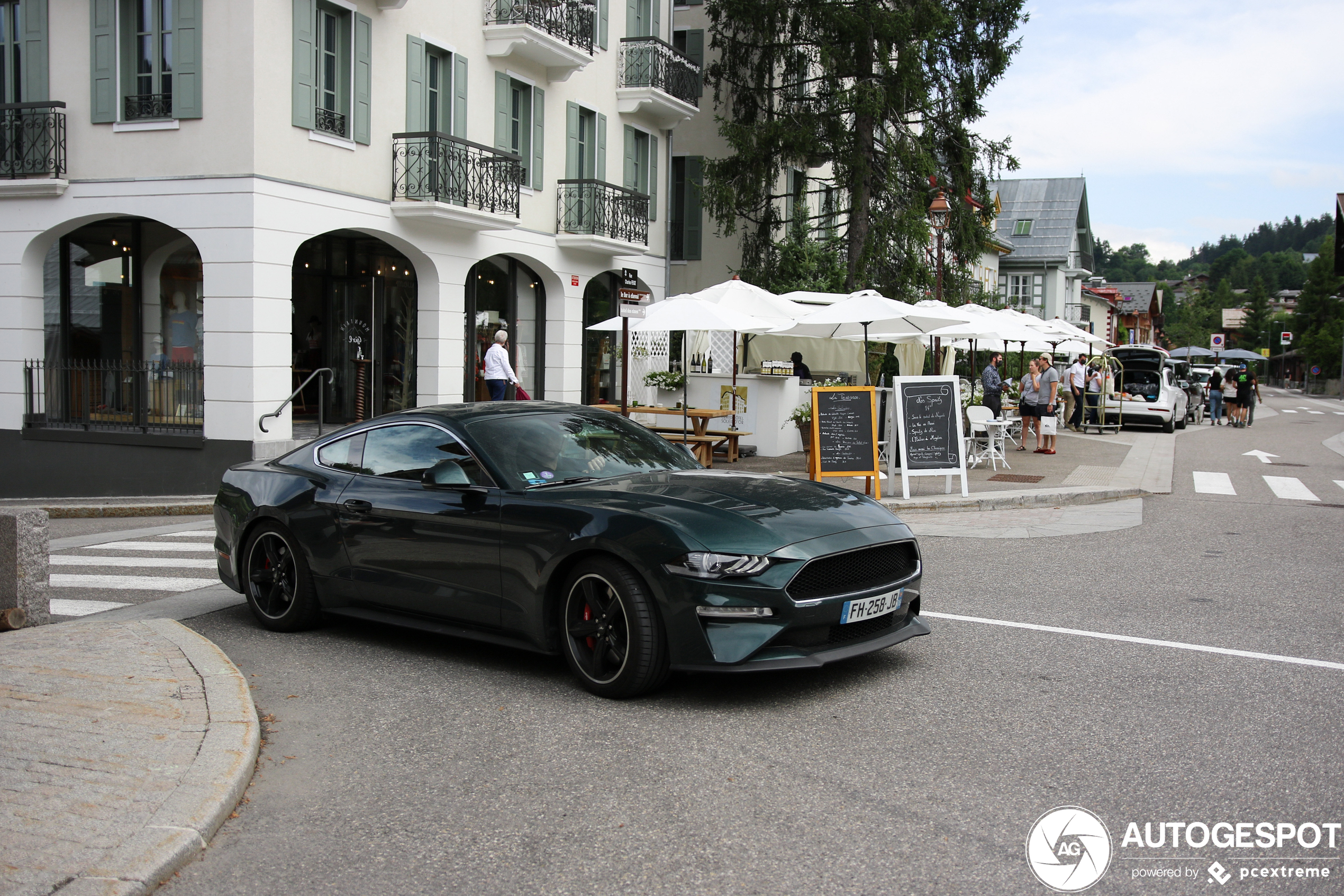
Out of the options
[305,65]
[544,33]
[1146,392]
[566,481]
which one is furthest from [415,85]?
[1146,392]

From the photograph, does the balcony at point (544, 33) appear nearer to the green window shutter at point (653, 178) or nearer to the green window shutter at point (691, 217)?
the green window shutter at point (653, 178)

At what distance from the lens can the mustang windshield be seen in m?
6.34

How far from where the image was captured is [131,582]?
→ 9.16 m

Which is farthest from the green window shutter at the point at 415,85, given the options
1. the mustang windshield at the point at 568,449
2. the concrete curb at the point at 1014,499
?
the mustang windshield at the point at 568,449

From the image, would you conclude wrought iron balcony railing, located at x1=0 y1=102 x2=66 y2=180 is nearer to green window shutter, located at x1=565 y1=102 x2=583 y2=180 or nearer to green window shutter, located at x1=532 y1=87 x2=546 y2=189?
green window shutter, located at x1=532 y1=87 x2=546 y2=189

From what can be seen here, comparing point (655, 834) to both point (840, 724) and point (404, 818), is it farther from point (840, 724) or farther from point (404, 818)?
point (840, 724)

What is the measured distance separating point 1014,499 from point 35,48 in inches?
618

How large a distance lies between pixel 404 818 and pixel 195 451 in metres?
13.8

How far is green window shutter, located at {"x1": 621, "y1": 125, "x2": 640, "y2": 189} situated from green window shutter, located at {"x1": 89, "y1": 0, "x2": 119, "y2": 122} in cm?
A: 1147

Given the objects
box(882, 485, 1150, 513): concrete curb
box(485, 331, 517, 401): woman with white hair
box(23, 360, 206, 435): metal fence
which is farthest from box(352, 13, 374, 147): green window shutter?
box(882, 485, 1150, 513): concrete curb

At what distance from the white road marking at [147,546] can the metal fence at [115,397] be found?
5.33m

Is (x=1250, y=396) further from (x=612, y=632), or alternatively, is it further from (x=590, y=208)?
(x=612, y=632)

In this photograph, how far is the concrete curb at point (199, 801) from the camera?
3.57 metres

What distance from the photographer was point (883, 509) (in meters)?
6.34
